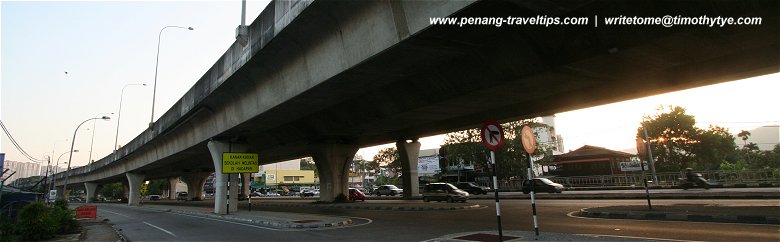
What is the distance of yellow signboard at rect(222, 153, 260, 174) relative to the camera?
24016mm

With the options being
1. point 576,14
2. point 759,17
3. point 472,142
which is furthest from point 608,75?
point 472,142

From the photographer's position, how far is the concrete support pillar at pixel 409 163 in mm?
35469

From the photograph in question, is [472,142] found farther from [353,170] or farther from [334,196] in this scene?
[353,170]

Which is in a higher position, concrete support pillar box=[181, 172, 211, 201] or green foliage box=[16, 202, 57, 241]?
concrete support pillar box=[181, 172, 211, 201]

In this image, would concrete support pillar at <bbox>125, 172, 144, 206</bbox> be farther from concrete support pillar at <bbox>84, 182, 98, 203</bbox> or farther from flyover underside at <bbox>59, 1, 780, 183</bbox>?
flyover underside at <bbox>59, 1, 780, 183</bbox>

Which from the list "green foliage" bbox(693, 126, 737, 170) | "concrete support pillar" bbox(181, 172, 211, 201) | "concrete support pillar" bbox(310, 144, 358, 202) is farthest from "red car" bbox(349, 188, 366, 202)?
"concrete support pillar" bbox(181, 172, 211, 201)

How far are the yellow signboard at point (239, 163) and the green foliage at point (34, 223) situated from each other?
32.0 ft

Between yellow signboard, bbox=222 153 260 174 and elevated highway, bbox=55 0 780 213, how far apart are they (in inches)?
123

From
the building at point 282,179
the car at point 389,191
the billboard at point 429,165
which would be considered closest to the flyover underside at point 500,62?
the car at point 389,191

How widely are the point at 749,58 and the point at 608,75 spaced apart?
137 inches

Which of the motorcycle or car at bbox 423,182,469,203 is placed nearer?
the motorcycle

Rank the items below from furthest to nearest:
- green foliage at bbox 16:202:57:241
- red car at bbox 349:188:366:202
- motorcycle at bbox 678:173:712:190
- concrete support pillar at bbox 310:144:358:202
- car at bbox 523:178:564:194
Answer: red car at bbox 349:188:366:202 < car at bbox 523:178:564:194 < concrete support pillar at bbox 310:144:358:202 < motorcycle at bbox 678:173:712:190 < green foliage at bbox 16:202:57:241

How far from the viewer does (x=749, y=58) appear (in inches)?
454

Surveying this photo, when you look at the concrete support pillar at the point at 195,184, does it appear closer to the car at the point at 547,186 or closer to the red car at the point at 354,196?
the red car at the point at 354,196
